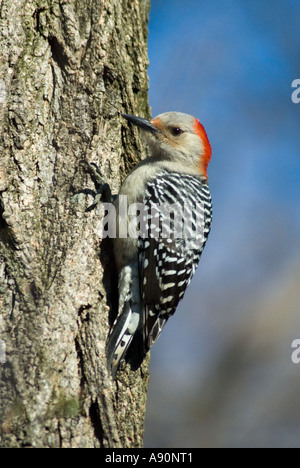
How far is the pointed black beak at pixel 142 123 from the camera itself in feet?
15.4

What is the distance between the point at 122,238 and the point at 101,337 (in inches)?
35.3

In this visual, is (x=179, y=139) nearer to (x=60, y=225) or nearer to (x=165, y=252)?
(x=165, y=252)

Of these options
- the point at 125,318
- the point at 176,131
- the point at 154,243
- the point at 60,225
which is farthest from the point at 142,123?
the point at 125,318

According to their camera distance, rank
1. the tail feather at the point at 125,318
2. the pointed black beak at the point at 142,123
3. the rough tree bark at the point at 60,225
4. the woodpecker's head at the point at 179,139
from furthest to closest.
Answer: the woodpecker's head at the point at 179,139 < the pointed black beak at the point at 142,123 < the tail feather at the point at 125,318 < the rough tree bark at the point at 60,225

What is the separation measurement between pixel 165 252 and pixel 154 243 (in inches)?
4.4

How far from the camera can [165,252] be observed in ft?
14.6

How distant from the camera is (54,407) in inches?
134

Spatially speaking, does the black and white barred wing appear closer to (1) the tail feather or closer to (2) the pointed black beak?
(1) the tail feather

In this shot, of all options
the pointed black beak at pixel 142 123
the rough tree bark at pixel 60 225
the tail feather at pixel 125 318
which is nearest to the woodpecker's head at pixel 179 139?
the pointed black beak at pixel 142 123

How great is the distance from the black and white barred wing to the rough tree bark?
0.27 m

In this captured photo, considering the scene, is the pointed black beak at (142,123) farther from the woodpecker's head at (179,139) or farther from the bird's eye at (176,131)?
the bird's eye at (176,131)

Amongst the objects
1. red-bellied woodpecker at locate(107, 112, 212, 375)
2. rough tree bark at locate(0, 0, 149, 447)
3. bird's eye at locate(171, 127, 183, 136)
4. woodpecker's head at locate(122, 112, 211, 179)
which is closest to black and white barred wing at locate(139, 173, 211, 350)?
red-bellied woodpecker at locate(107, 112, 212, 375)

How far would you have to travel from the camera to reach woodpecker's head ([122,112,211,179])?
16.7 ft

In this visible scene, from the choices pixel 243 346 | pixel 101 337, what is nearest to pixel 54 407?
pixel 101 337
